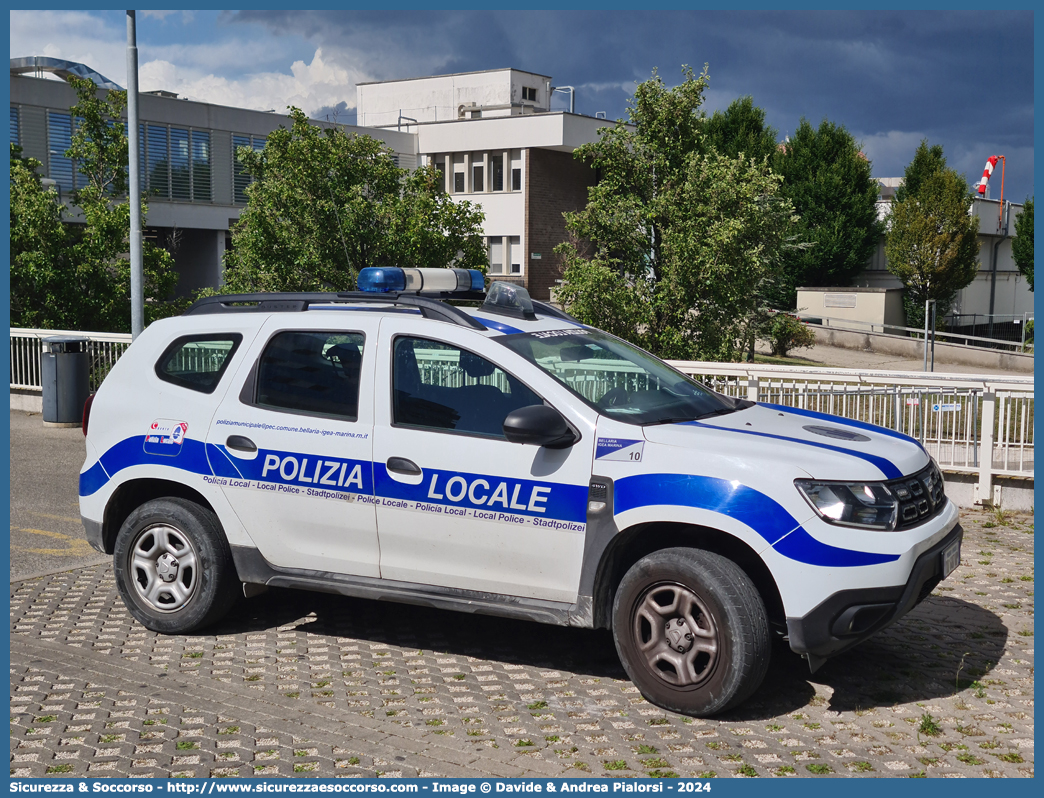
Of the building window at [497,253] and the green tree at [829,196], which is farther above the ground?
the green tree at [829,196]

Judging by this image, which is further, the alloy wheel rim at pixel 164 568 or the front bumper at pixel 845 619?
the alloy wheel rim at pixel 164 568

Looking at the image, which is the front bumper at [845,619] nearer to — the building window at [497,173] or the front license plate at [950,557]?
the front license plate at [950,557]

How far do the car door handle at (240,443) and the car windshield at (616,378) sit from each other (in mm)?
1474

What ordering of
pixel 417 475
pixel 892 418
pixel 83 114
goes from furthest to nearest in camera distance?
pixel 83 114
pixel 892 418
pixel 417 475

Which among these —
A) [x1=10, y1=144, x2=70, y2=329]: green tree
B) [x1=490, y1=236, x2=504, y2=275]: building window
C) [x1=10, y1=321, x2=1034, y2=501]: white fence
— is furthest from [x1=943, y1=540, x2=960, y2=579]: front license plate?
[x1=490, y1=236, x2=504, y2=275]: building window

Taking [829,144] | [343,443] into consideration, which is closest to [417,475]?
[343,443]

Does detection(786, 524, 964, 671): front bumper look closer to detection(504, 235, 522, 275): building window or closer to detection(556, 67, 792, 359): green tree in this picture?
detection(556, 67, 792, 359): green tree

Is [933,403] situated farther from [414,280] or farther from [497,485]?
[497,485]

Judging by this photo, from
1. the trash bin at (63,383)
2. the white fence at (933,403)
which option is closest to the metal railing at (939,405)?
the white fence at (933,403)

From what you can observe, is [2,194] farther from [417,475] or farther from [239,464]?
[417,475]

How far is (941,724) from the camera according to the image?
188 inches

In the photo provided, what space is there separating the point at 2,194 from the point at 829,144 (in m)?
40.8

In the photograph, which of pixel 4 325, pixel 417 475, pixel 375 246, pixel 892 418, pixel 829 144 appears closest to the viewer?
pixel 417 475

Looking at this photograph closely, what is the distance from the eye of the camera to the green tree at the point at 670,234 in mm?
16219
